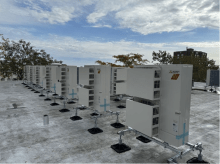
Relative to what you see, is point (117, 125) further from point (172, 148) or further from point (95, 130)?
point (172, 148)

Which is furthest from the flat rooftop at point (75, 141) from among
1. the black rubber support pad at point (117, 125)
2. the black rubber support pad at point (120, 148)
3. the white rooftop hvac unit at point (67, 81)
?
the white rooftop hvac unit at point (67, 81)

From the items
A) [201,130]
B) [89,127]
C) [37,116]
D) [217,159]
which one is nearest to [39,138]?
[89,127]

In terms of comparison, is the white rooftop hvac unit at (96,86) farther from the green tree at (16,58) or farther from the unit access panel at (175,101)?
the green tree at (16,58)

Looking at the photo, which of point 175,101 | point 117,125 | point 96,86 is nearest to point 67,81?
point 96,86

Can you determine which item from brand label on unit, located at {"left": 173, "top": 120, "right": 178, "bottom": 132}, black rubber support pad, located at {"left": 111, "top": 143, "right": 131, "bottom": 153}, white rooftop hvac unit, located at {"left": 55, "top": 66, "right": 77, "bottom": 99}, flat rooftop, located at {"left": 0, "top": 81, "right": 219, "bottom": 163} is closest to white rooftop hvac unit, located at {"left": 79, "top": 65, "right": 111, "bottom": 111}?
flat rooftop, located at {"left": 0, "top": 81, "right": 219, "bottom": 163}

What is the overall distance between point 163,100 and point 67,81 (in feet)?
28.9

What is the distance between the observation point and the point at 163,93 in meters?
5.53

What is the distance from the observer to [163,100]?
5.57 metres

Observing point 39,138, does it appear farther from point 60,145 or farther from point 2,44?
point 2,44

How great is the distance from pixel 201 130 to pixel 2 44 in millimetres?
42240

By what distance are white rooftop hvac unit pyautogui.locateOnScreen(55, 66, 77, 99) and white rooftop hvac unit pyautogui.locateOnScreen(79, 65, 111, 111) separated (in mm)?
2751

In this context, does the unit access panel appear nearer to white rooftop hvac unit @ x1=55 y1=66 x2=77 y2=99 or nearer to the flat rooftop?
the flat rooftop

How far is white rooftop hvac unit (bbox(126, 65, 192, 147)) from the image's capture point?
202 inches

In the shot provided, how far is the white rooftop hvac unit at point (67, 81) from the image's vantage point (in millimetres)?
12117
